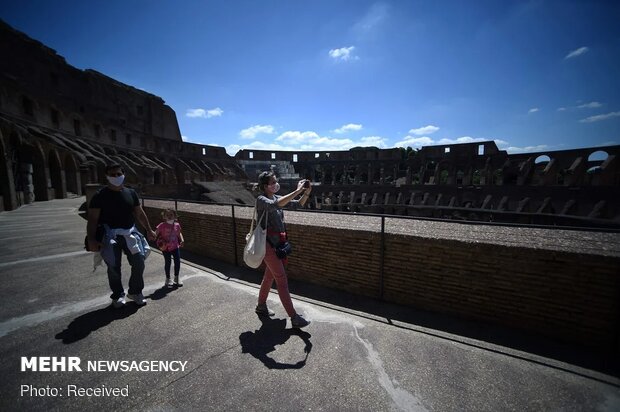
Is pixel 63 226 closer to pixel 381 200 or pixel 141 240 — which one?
pixel 141 240

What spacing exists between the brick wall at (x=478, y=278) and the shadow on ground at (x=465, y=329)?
0.09 m

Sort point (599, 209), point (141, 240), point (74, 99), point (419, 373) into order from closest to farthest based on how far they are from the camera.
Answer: point (419, 373), point (141, 240), point (599, 209), point (74, 99)

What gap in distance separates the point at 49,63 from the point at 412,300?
4071cm

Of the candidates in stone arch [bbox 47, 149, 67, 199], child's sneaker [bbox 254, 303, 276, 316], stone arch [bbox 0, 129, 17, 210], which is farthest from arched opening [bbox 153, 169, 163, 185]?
child's sneaker [bbox 254, 303, 276, 316]

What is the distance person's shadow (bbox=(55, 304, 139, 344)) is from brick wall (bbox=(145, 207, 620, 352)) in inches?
94.1

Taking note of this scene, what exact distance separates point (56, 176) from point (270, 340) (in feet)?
69.7

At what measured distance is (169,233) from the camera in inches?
158

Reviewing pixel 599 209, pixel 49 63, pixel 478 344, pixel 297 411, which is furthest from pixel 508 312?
pixel 49 63

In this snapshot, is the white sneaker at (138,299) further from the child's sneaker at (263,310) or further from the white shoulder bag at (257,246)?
the white shoulder bag at (257,246)

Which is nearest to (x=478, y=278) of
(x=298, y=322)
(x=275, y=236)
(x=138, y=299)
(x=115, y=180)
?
(x=298, y=322)

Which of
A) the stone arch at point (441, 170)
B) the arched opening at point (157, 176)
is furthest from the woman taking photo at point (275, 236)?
the arched opening at point (157, 176)

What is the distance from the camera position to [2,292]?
3463mm

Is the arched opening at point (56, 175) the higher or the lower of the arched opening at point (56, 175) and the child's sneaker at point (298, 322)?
the higher

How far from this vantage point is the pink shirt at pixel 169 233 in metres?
3.99
